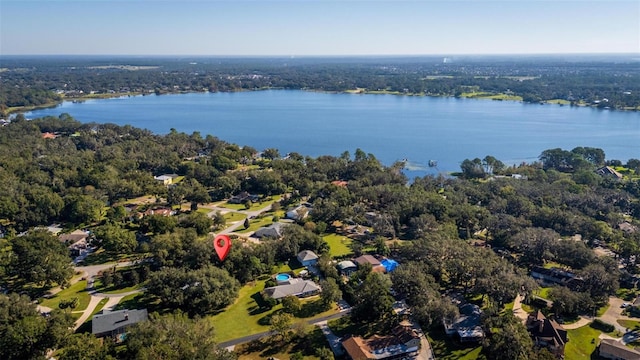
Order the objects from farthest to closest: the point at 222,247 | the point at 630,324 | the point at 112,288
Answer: the point at 222,247
the point at 112,288
the point at 630,324

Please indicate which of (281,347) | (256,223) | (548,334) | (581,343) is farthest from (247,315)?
(581,343)

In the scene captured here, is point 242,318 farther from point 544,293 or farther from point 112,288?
point 544,293

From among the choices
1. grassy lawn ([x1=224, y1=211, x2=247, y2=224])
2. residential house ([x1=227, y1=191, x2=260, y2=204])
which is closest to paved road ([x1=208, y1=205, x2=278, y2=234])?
grassy lawn ([x1=224, y1=211, x2=247, y2=224])

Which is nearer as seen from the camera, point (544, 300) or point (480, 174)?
point (544, 300)

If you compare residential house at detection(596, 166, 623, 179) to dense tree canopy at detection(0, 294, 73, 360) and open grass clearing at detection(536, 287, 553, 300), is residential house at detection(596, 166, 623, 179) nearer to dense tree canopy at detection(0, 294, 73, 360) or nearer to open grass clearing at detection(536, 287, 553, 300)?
open grass clearing at detection(536, 287, 553, 300)

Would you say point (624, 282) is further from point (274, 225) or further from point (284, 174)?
point (284, 174)

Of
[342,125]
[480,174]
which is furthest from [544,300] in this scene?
[342,125]
